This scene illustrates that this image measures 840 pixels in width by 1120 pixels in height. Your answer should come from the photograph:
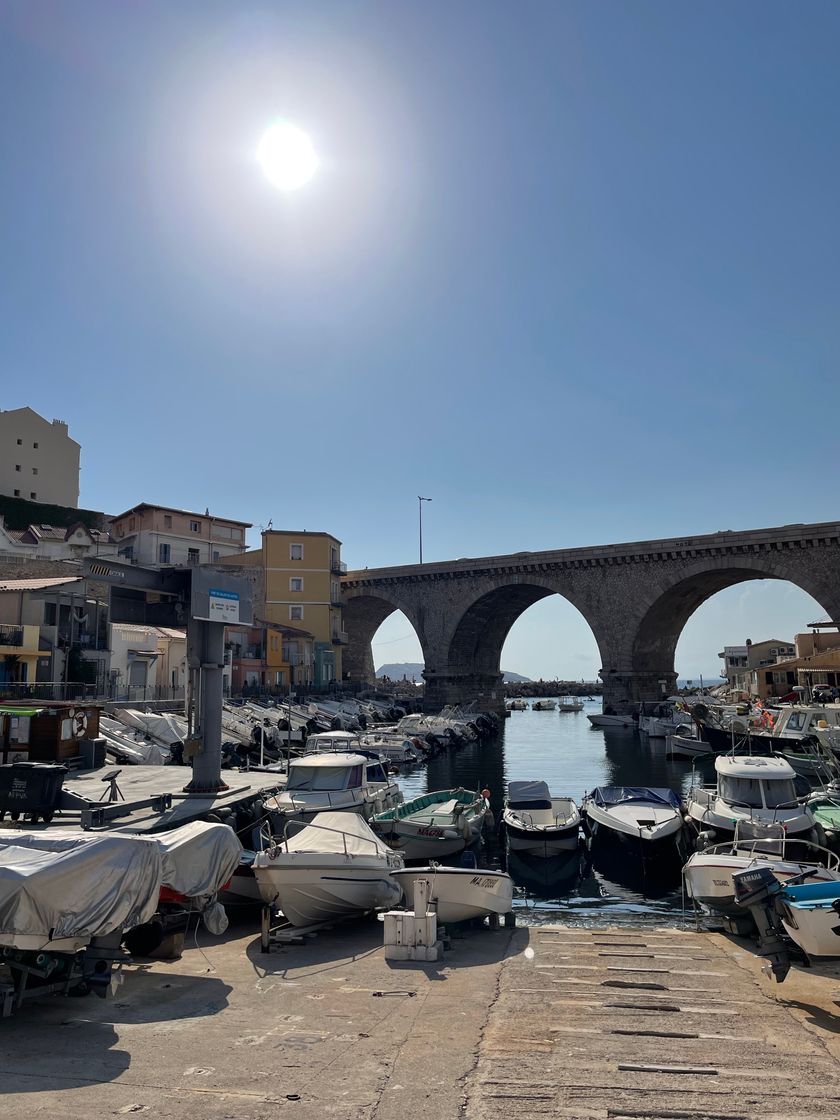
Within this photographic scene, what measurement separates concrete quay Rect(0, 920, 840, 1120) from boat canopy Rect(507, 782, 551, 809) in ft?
33.0

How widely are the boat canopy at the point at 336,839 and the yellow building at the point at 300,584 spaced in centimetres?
4253

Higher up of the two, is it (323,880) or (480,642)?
(480,642)

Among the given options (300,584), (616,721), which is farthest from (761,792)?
(300,584)

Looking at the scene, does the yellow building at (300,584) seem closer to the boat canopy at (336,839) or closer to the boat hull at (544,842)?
the boat hull at (544,842)

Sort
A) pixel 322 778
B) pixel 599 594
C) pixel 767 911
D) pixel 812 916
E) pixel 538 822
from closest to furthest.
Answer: pixel 812 916 < pixel 767 911 < pixel 322 778 < pixel 538 822 < pixel 599 594

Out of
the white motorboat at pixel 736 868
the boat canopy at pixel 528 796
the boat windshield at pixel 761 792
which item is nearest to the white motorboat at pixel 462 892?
the white motorboat at pixel 736 868

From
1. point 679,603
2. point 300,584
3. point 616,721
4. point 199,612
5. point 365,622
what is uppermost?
point 300,584

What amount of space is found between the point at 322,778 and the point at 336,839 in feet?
18.9

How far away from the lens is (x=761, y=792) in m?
17.7

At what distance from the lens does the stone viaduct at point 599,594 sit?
156ft

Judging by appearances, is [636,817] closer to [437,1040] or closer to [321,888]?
[321,888]

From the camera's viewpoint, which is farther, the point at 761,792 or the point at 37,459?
→ the point at 37,459

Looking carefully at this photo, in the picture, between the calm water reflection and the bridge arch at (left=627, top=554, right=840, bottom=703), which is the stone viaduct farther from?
the calm water reflection

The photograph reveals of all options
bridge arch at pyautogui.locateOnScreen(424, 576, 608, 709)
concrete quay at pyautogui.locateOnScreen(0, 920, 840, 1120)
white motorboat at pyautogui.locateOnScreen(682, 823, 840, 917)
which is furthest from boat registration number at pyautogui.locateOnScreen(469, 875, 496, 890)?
bridge arch at pyautogui.locateOnScreen(424, 576, 608, 709)
